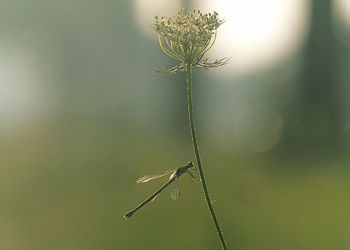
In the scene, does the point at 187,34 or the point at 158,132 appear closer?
the point at 187,34

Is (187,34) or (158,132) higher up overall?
(187,34)

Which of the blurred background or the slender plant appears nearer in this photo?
the slender plant

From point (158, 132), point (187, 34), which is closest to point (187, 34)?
point (187, 34)

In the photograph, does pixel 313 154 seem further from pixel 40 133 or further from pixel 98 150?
pixel 40 133

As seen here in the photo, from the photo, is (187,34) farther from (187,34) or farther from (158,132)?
(158,132)

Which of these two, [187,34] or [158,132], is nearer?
[187,34]

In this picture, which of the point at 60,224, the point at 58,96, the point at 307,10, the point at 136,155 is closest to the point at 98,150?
the point at 136,155

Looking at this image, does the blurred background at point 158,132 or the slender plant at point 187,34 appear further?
the blurred background at point 158,132

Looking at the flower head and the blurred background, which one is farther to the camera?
the blurred background
